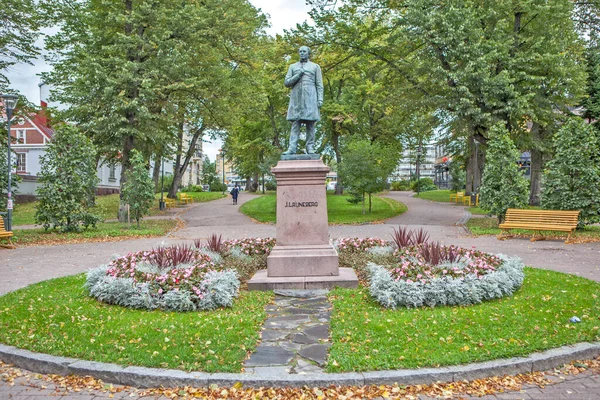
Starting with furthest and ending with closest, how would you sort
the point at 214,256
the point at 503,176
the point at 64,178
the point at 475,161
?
the point at 475,161
the point at 64,178
the point at 503,176
the point at 214,256

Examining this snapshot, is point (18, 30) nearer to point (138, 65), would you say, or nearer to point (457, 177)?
point (138, 65)

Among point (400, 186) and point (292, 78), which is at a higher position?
point (292, 78)

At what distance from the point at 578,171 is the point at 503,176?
8.27 ft

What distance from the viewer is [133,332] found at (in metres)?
5.41

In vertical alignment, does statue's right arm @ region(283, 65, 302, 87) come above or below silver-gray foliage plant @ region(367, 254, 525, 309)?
above

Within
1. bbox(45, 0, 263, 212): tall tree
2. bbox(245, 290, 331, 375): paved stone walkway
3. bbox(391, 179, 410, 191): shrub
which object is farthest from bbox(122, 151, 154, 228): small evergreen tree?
bbox(391, 179, 410, 191): shrub

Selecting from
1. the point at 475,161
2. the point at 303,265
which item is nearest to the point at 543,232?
the point at 303,265

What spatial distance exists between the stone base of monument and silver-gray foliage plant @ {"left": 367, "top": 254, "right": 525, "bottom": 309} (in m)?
1.59

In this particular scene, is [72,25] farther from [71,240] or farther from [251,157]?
[251,157]

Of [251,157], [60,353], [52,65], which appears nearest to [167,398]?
[60,353]

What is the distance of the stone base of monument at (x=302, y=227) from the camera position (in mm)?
8375

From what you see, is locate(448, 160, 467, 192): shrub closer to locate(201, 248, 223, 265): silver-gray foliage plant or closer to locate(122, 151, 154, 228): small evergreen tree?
locate(122, 151, 154, 228): small evergreen tree

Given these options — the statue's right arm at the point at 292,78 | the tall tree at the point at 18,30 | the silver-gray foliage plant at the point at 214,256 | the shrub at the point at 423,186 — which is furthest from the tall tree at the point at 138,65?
the shrub at the point at 423,186

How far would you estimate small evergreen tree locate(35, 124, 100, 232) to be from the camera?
1738 centimetres
